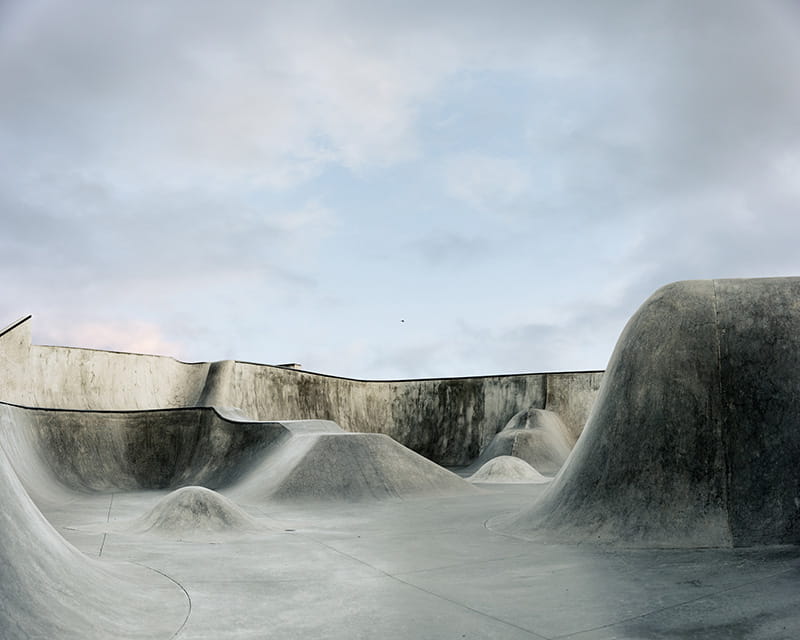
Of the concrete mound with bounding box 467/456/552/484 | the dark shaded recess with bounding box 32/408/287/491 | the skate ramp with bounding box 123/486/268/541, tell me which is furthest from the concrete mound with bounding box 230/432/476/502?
the skate ramp with bounding box 123/486/268/541

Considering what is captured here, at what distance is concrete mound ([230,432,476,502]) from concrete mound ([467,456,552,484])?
11.6 ft

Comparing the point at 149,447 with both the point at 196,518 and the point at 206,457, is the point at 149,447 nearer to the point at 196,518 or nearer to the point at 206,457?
the point at 206,457

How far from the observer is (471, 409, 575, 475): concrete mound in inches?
1083

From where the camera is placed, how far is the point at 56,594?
186 inches

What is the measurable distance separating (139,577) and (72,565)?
1.90 meters

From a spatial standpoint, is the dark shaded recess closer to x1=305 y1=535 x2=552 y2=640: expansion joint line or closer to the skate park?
the skate park

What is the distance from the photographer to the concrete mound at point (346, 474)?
1714 cm

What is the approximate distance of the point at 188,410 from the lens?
24.0 metres

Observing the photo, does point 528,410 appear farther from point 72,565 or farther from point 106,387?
point 72,565

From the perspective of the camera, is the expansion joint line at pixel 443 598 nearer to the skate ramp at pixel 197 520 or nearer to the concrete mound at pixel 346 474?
the skate ramp at pixel 197 520

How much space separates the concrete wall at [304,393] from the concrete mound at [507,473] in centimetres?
1048

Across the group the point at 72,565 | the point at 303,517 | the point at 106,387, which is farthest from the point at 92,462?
the point at 72,565

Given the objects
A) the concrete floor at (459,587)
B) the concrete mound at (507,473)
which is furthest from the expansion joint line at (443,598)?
the concrete mound at (507,473)

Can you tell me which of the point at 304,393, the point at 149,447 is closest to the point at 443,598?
the point at 149,447
